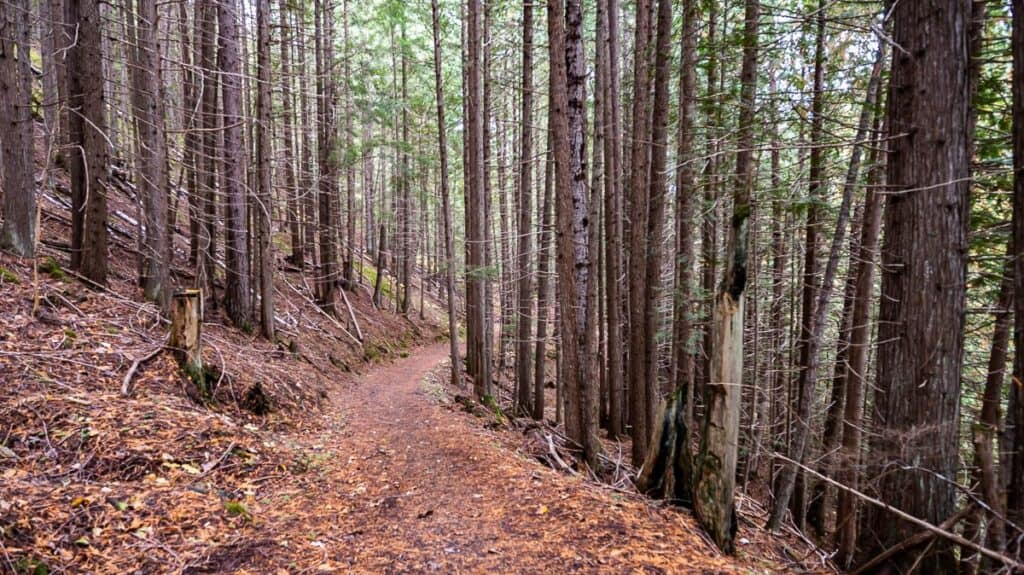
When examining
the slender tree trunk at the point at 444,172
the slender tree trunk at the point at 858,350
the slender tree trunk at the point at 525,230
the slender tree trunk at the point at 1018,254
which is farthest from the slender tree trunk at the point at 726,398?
the slender tree trunk at the point at 444,172

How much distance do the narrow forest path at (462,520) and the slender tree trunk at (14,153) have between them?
5.29 m

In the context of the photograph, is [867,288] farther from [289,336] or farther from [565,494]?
[289,336]

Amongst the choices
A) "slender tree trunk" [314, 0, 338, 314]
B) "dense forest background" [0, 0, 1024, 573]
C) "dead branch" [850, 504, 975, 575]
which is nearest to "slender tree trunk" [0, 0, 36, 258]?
"dense forest background" [0, 0, 1024, 573]

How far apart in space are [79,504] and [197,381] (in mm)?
2995

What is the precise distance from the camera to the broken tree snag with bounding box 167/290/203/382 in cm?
625

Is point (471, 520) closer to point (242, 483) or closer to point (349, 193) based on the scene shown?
point (242, 483)

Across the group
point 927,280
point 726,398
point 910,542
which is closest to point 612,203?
point 726,398

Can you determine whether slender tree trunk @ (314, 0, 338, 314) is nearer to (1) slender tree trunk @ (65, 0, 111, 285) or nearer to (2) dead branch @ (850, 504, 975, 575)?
(1) slender tree trunk @ (65, 0, 111, 285)

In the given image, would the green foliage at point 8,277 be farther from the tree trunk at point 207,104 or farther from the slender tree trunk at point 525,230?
the slender tree trunk at point 525,230

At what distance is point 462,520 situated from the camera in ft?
14.5

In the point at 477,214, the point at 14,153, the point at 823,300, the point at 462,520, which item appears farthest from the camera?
the point at 477,214

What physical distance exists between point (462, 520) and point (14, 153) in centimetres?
825

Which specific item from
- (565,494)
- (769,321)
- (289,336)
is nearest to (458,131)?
(289,336)

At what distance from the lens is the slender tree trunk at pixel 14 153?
6.94 meters
